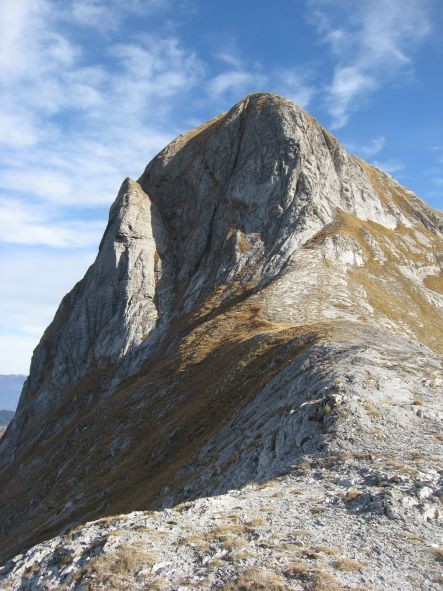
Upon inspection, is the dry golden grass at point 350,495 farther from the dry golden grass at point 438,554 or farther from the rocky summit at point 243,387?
the dry golden grass at point 438,554

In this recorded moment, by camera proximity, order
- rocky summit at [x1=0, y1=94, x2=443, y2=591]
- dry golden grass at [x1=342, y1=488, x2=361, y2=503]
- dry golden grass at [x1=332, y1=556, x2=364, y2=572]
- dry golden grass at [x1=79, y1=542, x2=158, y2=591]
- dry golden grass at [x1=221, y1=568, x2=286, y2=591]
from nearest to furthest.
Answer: dry golden grass at [x1=221, y1=568, x2=286, y2=591] < dry golden grass at [x1=332, y1=556, x2=364, y2=572] < dry golden grass at [x1=79, y1=542, x2=158, y2=591] < rocky summit at [x1=0, y1=94, x2=443, y2=591] < dry golden grass at [x1=342, y1=488, x2=361, y2=503]

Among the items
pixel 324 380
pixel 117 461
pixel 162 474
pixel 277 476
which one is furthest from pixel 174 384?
pixel 277 476

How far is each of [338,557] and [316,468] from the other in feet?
21.4

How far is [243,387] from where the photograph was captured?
3628cm

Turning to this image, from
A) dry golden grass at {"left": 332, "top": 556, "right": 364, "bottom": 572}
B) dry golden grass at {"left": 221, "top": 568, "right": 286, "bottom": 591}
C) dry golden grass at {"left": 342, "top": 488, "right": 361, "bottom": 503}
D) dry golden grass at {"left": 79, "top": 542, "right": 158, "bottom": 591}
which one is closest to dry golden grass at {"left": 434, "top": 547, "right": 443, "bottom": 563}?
dry golden grass at {"left": 332, "top": 556, "right": 364, "bottom": 572}

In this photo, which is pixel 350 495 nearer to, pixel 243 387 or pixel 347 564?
pixel 347 564

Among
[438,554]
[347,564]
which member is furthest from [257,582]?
[438,554]

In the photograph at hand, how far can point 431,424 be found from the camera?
2172 cm

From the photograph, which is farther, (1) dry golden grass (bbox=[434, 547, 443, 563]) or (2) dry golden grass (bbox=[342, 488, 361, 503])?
(2) dry golden grass (bbox=[342, 488, 361, 503])

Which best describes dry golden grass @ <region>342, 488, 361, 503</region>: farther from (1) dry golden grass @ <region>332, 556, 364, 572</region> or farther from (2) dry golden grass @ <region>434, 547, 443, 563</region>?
(1) dry golden grass @ <region>332, 556, 364, 572</region>

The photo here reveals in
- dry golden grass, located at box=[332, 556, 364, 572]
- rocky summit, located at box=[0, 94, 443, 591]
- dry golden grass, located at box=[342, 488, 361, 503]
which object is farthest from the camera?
dry golden grass, located at box=[342, 488, 361, 503]

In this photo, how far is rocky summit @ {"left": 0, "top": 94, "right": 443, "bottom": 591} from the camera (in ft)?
44.7

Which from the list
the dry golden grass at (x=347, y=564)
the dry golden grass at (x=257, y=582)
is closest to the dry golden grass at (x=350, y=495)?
the dry golden grass at (x=347, y=564)

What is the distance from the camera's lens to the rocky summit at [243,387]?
1362 cm
